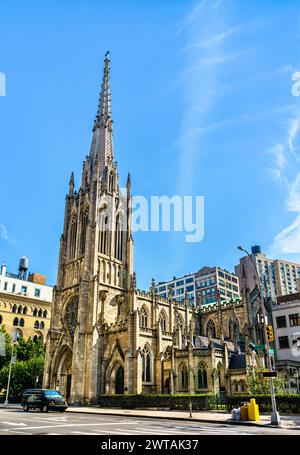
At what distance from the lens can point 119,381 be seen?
146 ft

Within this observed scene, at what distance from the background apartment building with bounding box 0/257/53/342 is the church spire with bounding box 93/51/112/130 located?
108ft

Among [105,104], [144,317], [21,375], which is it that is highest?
[105,104]

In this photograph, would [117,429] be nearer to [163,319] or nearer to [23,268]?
[163,319]

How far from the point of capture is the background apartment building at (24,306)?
220 feet

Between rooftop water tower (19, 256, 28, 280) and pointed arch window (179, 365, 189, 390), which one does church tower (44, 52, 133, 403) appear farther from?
rooftop water tower (19, 256, 28, 280)

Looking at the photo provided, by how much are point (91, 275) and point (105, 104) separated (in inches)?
1364

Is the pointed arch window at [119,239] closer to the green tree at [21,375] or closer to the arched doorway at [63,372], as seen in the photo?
the arched doorway at [63,372]

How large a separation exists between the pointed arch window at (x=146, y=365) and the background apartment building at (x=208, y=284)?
277ft

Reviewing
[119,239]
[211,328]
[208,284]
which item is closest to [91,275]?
[119,239]

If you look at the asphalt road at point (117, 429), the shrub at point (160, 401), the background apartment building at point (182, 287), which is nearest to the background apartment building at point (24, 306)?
the shrub at point (160, 401)


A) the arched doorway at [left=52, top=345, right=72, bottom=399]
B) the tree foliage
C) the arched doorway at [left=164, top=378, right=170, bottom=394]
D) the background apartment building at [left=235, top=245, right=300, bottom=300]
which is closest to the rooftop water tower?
the tree foliage
